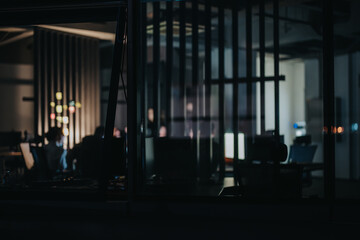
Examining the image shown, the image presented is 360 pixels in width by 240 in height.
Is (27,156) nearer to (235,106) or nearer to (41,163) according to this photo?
(41,163)

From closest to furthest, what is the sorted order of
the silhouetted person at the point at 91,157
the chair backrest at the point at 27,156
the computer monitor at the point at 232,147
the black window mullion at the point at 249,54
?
the silhouetted person at the point at 91,157, the computer monitor at the point at 232,147, the chair backrest at the point at 27,156, the black window mullion at the point at 249,54

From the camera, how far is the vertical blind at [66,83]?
13445mm

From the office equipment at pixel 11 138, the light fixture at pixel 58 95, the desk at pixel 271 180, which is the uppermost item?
the light fixture at pixel 58 95

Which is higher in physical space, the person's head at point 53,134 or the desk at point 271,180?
the person's head at point 53,134

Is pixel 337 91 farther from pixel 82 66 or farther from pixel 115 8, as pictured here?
pixel 115 8

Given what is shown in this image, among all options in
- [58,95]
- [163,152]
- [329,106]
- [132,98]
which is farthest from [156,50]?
[329,106]

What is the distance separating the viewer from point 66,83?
1404cm

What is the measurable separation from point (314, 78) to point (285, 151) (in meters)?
9.38

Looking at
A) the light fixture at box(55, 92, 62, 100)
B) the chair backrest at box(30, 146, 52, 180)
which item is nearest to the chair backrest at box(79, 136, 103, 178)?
the chair backrest at box(30, 146, 52, 180)

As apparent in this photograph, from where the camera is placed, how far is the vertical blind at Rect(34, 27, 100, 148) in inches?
529

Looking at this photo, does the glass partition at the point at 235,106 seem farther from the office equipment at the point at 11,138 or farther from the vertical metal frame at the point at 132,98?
the office equipment at the point at 11,138

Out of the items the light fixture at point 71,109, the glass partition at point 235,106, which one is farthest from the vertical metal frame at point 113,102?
the light fixture at point 71,109

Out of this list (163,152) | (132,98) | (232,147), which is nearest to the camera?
(132,98)

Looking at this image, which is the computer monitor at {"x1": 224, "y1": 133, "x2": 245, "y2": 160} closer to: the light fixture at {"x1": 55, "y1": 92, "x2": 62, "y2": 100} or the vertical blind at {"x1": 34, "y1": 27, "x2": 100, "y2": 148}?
the vertical blind at {"x1": 34, "y1": 27, "x2": 100, "y2": 148}
